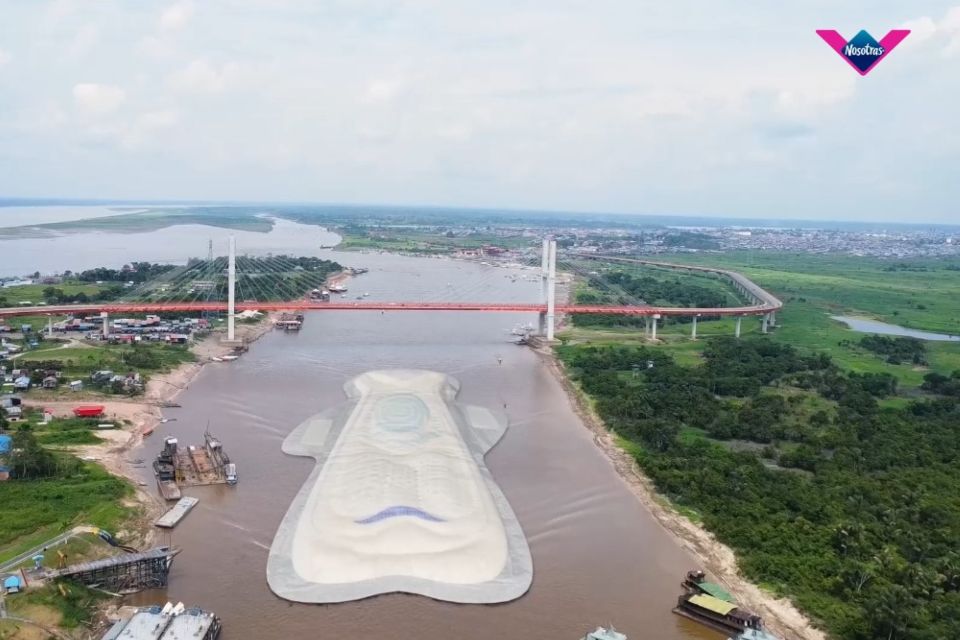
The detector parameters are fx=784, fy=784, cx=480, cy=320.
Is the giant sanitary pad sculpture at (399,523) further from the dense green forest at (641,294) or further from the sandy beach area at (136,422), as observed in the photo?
the dense green forest at (641,294)

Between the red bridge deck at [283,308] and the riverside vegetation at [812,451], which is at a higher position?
the red bridge deck at [283,308]

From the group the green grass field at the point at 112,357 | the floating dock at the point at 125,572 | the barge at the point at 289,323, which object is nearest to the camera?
the floating dock at the point at 125,572

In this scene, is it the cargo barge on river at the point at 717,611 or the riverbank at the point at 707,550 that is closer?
the cargo barge on river at the point at 717,611

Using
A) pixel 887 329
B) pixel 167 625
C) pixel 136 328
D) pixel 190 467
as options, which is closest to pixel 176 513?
pixel 190 467

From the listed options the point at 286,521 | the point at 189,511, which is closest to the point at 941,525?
the point at 286,521

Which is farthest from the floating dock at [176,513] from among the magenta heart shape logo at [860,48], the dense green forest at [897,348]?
the dense green forest at [897,348]

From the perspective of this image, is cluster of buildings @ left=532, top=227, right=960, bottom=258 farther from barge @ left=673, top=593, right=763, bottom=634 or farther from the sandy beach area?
barge @ left=673, top=593, right=763, bottom=634

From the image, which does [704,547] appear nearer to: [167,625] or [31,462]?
[167,625]
